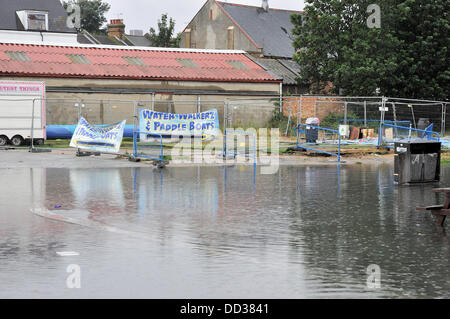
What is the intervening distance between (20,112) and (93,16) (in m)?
73.6

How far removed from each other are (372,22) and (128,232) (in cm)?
3812

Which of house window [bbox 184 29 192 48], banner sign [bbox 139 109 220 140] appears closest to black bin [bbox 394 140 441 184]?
banner sign [bbox 139 109 220 140]

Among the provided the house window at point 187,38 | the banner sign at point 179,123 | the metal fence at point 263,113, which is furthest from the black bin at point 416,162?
the house window at point 187,38

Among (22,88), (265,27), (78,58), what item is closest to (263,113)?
(78,58)

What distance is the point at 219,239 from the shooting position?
33.2 ft

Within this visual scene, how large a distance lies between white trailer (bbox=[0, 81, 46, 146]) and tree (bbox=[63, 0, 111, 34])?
233 feet

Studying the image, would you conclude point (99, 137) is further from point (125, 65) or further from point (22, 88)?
point (125, 65)

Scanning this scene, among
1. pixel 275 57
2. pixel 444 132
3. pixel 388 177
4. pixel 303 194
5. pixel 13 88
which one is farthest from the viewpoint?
pixel 275 57

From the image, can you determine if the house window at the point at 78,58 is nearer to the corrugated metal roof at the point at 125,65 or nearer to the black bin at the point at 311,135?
the corrugated metal roof at the point at 125,65

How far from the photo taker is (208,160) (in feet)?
83.6

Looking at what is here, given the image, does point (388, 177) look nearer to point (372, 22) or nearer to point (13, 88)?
point (13, 88)

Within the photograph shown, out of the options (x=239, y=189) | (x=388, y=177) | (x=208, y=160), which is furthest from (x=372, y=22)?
(x=239, y=189)

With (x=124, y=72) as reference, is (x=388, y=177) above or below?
below

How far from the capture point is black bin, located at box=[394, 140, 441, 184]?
18.1 meters
